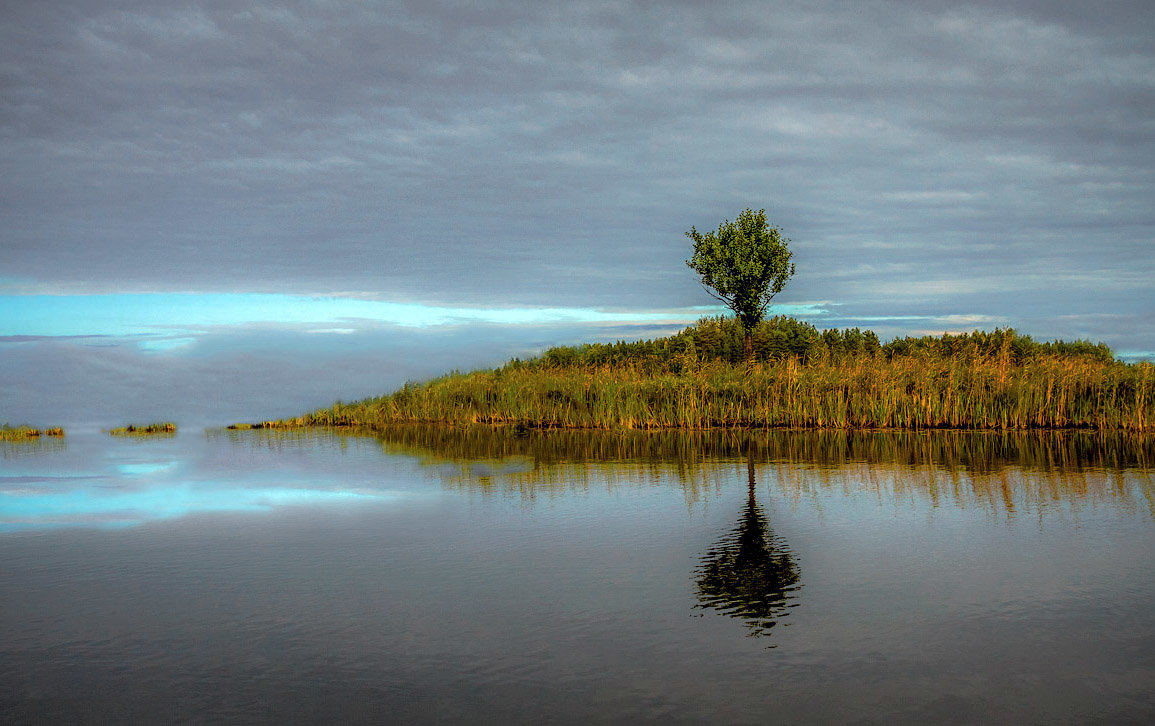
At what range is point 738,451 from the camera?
17297 millimetres

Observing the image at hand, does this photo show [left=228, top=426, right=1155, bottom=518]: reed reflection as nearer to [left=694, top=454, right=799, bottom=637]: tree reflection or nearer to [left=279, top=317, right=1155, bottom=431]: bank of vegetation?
[left=279, top=317, right=1155, bottom=431]: bank of vegetation

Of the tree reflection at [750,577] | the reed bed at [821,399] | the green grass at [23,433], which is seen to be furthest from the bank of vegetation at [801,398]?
the tree reflection at [750,577]

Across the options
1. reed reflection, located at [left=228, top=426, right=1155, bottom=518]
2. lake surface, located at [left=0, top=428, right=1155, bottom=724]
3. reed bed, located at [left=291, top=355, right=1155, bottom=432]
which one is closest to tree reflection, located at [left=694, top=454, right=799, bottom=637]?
lake surface, located at [left=0, top=428, right=1155, bottom=724]

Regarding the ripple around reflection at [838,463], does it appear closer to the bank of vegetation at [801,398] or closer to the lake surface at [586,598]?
the lake surface at [586,598]

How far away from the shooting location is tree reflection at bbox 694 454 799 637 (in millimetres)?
6566

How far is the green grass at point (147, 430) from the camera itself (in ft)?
76.7

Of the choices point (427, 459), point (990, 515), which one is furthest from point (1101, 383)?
point (427, 459)

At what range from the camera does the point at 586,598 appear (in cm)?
687

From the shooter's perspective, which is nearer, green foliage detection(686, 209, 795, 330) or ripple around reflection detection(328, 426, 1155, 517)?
ripple around reflection detection(328, 426, 1155, 517)

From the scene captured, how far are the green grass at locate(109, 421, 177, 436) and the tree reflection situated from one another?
1925cm

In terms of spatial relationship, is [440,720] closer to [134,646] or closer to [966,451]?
[134,646]

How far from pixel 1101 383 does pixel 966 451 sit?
7346 millimetres

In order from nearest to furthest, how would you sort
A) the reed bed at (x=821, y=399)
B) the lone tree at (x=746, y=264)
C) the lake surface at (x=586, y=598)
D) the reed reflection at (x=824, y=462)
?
the lake surface at (x=586, y=598), the reed reflection at (x=824, y=462), the reed bed at (x=821, y=399), the lone tree at (x=746, y=264)

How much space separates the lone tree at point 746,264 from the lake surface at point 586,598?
78.1ft
